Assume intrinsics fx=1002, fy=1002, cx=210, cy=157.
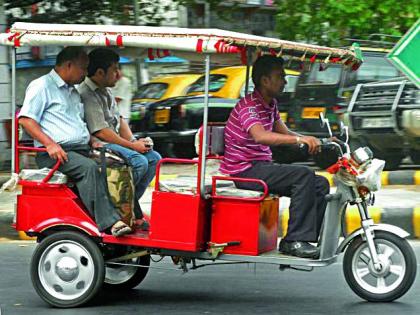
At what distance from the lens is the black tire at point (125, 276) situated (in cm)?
687

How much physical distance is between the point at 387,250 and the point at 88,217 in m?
1.88

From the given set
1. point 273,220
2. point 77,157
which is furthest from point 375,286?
point 77,157

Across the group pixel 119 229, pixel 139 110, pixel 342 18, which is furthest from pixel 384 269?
pixel 342 18

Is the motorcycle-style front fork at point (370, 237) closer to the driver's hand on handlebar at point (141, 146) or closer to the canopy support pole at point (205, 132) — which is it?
the canopy support pole at point (205, 132)

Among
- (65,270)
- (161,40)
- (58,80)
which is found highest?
(161,40)

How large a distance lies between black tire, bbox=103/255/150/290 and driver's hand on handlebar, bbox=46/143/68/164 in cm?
103

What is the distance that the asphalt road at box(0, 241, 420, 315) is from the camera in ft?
20.6

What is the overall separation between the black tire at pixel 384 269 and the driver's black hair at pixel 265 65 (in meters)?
1.20

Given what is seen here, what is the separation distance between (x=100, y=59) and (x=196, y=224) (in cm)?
129

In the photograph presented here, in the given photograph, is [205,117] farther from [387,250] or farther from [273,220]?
[387,250]

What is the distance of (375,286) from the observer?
20.7ft

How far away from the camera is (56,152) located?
6117 mm

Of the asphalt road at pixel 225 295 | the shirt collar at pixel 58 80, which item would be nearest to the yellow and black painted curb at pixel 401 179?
the asphalt road at pixel 225 295

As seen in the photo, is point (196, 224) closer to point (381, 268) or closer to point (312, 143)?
point (312, 143)
